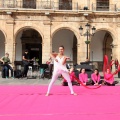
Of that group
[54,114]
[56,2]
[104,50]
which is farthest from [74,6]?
[54,114]

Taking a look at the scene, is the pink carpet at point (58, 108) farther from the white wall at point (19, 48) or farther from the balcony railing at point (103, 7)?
the white wall at point (19, 48)

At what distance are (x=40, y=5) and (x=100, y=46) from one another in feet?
25.4

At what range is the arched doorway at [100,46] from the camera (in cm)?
3002

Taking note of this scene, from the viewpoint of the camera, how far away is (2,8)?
84.1ft

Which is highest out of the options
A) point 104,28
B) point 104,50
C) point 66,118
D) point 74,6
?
point 74,6

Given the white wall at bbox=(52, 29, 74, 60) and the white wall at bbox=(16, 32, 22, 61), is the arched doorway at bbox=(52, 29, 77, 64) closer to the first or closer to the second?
the white wall at bbox=(52, 29, 74, 60)

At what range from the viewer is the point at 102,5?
2773 cm

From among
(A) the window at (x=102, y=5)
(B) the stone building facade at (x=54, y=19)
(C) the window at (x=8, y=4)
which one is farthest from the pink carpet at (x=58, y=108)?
(A) the window at (x=102, y=5)

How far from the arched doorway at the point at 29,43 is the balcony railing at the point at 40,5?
3.50 metres

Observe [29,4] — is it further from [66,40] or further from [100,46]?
[100,46]

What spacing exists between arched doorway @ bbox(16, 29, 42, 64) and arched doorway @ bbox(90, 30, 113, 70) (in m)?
5.46

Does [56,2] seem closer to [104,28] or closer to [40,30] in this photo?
[40,30]

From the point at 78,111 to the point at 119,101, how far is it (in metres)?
1.89

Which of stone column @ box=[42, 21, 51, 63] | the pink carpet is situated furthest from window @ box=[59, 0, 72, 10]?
the pink carpet
